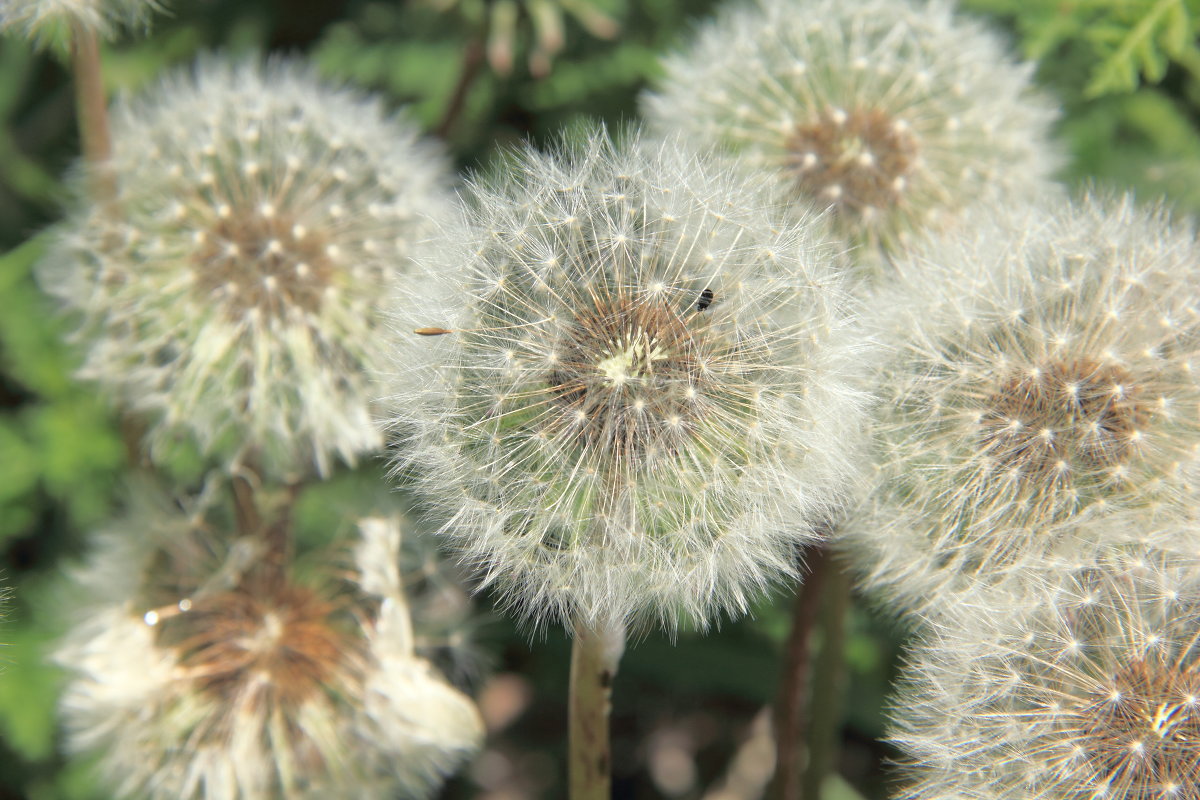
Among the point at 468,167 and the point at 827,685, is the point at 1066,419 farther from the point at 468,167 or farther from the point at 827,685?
the point at 468,167

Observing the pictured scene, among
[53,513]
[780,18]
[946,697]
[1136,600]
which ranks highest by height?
[780,18]

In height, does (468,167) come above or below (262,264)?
below

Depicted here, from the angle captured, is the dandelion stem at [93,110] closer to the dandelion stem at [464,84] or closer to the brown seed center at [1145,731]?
the dandelion stem at [464,84]

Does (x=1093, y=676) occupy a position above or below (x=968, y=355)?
below

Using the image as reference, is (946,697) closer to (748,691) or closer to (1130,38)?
(748,691)

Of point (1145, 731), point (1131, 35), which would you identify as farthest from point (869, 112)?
point (1145, 731)

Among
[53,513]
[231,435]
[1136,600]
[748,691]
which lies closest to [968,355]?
[1136,600]

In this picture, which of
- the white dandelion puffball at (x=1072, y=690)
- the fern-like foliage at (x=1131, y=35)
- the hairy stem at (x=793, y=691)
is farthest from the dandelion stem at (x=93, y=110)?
the fern-like foliage at (x=1131, y=35)
